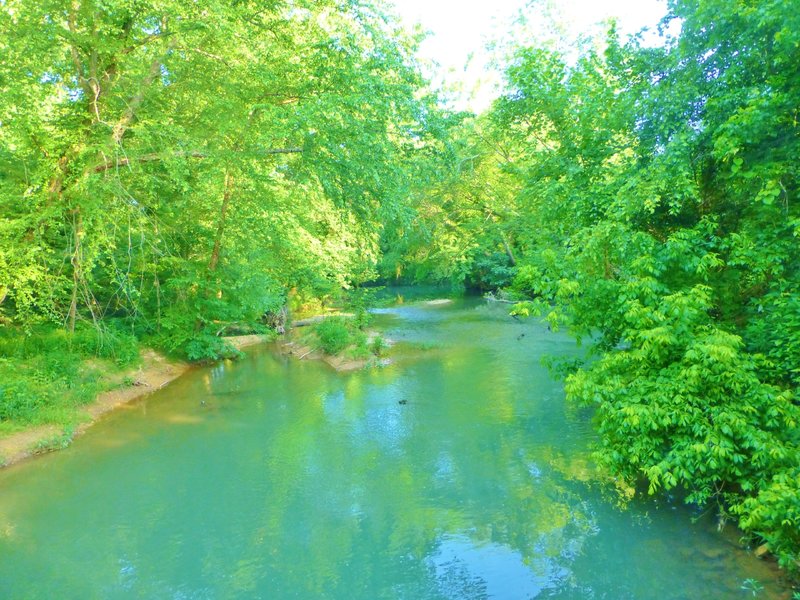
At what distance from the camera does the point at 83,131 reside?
12219 millimetres

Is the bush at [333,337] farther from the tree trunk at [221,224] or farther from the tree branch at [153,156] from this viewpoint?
the tree branch at [153,156]

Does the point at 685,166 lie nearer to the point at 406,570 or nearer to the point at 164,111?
the point at 406,570

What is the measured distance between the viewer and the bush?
19469mm

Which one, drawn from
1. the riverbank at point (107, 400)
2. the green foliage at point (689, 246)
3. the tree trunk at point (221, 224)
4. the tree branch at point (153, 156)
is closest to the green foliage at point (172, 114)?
the tree branch at point (153, 156)

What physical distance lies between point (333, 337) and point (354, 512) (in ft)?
38.3

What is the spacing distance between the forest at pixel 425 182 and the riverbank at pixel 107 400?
36 cm

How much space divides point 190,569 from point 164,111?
11186 millimetres

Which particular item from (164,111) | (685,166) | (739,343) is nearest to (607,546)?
(739,343)

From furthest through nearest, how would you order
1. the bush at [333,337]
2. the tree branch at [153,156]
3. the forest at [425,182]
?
the bush at [333,337]
the tree branch at [153,156]
the forest at [425,182]

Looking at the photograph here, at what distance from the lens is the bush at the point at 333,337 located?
63.9 feet

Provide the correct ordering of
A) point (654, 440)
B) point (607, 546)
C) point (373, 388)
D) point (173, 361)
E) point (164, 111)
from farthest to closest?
1. point (173, 361)
2. point (373, 388)
3. point (164, 111)
4. point (607, 546)
5. point (654, 440)

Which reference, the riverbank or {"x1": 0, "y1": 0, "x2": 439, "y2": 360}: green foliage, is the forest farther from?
the riverbank

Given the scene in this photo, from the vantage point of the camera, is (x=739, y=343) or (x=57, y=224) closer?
(x=739, y=343)

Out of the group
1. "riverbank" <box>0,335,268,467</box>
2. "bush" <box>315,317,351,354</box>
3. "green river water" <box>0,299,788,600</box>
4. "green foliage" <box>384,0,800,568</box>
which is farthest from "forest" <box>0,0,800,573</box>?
"bush" <box>315,317,351,354</box>
